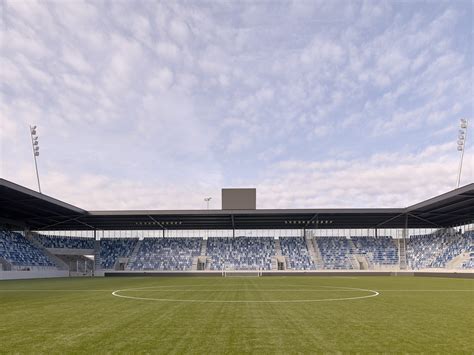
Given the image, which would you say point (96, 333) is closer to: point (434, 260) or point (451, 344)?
point (451, 344)

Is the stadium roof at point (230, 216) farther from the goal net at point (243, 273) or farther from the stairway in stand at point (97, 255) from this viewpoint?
the goal net at point (243, 273)

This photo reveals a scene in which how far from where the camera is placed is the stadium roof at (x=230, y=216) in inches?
2207

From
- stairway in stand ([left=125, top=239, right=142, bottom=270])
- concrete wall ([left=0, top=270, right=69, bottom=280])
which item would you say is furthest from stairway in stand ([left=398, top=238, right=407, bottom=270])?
concrete wall ([left=0, top=270, right=69, bottom=280])

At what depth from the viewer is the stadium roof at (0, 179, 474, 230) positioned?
5606 centimetres

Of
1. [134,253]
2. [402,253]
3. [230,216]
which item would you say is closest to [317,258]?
[402,253]

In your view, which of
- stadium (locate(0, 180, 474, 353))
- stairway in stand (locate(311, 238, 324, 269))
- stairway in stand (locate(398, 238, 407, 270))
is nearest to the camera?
stadium (locate(0, 180, 474, 353))

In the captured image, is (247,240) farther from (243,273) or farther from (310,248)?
(243,273)

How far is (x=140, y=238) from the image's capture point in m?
82.8

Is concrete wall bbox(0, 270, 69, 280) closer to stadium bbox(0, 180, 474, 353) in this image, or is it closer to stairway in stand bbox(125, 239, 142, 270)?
stadium bbox(0, 180, 474, 353)

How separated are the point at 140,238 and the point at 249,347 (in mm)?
76953

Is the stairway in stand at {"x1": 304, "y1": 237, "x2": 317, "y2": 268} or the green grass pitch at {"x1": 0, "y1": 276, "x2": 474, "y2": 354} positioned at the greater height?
the green grass pitch at {"x1": 0, "y1": 276, "x2": 474, "y2": 354}

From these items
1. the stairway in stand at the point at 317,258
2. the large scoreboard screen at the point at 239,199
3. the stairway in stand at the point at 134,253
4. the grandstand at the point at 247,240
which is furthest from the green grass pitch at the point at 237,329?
the stairway in stand at the point at 134,253

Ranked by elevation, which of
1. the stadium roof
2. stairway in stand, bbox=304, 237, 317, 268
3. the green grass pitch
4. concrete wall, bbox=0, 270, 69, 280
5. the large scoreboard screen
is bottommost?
concrete wall, bbox=0, 270, 69, 280

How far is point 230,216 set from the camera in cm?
6825
